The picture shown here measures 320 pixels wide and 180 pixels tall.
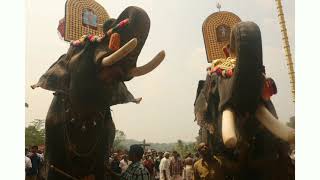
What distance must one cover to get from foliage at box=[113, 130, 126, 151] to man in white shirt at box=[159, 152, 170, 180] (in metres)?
0.24

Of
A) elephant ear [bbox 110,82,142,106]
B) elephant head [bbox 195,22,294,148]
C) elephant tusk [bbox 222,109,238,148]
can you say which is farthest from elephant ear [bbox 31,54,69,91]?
elephant tusk [bbox 222,109,238,148]

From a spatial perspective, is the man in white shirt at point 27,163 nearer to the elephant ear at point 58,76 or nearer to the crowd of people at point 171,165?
the elephant ear at point 58,76

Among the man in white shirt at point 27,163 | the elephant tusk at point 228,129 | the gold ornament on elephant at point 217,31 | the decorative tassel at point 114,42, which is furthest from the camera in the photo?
the man in white shirt at point 27,163

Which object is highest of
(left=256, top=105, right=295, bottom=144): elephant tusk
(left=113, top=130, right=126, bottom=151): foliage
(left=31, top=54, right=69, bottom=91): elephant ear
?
(left=31, top=54, right=69, bottom=91): elephant ear

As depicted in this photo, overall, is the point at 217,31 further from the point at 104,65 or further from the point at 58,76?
the point at 58,76

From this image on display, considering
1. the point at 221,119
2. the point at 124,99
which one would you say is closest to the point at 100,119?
the point at 124,99

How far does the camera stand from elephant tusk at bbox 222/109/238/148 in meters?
3.23

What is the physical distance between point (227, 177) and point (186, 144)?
11.8 inches

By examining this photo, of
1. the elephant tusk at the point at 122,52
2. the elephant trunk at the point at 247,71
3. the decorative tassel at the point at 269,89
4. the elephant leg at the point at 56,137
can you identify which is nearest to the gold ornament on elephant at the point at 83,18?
the elephant tusk at the point at 122,52

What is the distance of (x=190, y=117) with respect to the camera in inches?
136

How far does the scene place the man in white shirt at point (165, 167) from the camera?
3.43m

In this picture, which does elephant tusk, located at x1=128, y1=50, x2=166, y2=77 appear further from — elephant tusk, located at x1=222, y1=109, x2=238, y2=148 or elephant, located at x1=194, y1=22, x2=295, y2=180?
elephant tusk, located at x1=222, y1=109, x2=238, y2=148

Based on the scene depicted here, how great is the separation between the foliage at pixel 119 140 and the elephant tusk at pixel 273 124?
2.54 ft

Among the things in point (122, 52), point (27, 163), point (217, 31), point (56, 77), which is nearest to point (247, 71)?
point (217, 31)
